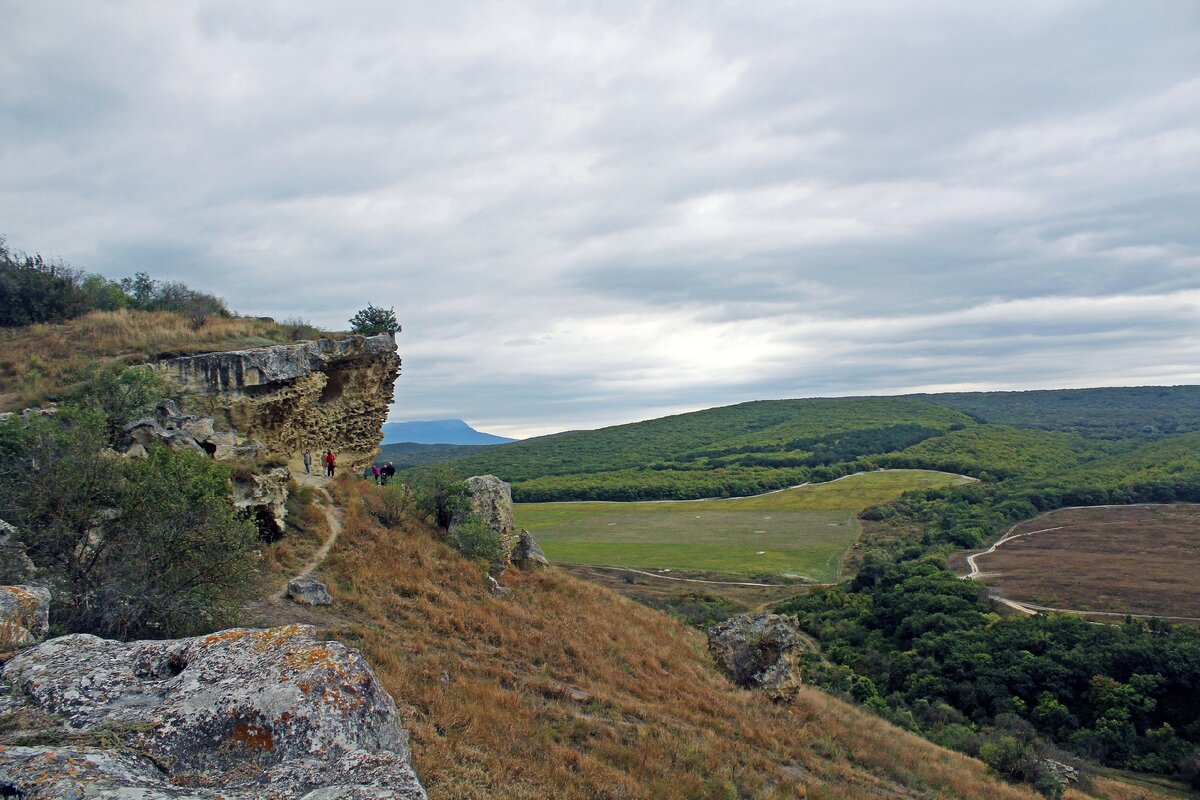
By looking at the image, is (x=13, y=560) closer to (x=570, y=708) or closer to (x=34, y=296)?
(x=570, y=708)

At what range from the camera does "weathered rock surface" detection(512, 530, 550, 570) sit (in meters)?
25.9

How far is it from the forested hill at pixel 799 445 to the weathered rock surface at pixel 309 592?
10263 centimetres

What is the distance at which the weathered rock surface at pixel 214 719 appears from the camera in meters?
3.80

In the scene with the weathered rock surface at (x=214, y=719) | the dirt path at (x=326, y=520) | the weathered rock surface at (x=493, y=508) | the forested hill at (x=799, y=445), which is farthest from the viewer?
the forested hill at (x=799, y=445)

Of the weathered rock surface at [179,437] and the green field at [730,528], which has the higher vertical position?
the weathered rock surface at [179,437]

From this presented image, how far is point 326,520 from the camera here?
65.7 feet

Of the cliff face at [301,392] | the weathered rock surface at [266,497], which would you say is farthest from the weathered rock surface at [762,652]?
the cliff face at [301,392]

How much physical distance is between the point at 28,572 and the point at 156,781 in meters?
6.74

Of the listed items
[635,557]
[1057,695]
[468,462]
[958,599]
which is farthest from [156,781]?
[468,462]

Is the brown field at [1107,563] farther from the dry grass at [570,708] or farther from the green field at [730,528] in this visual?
the dry grass at [570,708]

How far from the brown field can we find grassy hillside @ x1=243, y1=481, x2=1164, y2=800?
2695 centimetres

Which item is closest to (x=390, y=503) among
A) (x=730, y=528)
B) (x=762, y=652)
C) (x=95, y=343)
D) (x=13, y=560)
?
(x=95, y=343)

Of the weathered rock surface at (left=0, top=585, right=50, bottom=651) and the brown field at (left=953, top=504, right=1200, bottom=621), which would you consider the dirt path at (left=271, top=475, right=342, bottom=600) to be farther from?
the brown field at (left=953, top=504, right=1200, bottom=621)

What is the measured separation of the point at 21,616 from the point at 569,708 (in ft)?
29.7
